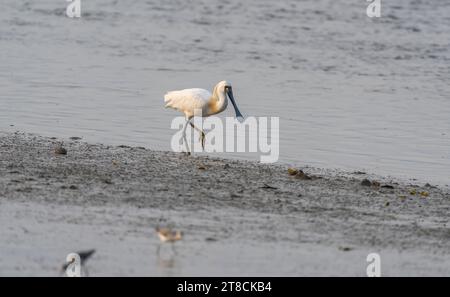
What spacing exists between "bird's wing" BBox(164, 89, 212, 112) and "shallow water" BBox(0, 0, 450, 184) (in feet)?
1.30

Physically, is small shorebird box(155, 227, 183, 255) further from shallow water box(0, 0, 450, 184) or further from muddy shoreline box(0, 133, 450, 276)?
shallow water box(0, 0, 450, 184)

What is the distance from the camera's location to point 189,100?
14.3 m

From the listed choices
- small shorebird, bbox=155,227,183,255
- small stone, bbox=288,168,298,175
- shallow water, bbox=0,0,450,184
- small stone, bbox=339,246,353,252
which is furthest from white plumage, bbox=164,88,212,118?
small shorebird, bbox=155,227,183,255

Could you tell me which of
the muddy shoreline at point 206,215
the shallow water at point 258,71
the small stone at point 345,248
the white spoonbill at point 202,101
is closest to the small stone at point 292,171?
the muddy shoreline at point 206,215

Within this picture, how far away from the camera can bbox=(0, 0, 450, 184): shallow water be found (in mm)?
14102

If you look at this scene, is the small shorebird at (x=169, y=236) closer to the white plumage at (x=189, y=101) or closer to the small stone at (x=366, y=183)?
the small stone at (x=366, y=183)

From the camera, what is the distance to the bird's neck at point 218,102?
46.7ft

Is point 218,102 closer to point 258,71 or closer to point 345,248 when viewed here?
point 258,71

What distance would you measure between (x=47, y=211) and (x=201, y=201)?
5.11 ft

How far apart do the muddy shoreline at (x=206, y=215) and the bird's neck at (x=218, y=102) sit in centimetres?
167

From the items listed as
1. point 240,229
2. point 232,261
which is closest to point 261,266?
point 232,261

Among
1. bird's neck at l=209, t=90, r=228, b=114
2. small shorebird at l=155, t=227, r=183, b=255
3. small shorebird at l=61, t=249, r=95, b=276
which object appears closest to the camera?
small shorebird at l=61, t=249, r=95, b=276

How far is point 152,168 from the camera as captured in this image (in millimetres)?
11742
